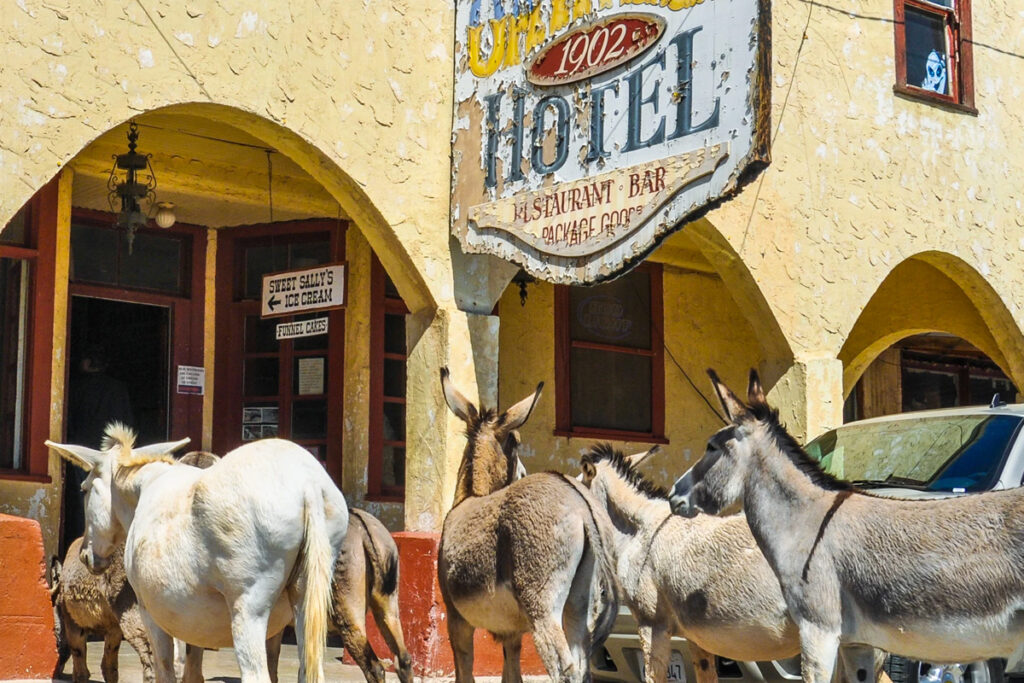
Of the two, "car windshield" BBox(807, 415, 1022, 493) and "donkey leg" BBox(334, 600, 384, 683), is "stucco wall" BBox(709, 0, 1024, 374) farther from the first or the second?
"donkey leg" BBox(334, 600, 384, 683)

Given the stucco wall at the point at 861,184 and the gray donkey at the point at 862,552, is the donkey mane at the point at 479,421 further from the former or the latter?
the stucco wall at the point at 861,184

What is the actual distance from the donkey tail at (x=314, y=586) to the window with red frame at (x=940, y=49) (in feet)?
31.6

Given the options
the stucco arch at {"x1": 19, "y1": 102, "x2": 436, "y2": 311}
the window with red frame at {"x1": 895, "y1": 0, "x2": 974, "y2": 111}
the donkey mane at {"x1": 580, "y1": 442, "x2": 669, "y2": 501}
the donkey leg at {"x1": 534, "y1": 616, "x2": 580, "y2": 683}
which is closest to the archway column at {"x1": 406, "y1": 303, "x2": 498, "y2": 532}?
the stucco arch at {"x1": 19, "y1": 102, "x2": 436, "y2": 311}

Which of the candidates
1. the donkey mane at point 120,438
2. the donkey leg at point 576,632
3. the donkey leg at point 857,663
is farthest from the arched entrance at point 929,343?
the donkey mane at point 120,438

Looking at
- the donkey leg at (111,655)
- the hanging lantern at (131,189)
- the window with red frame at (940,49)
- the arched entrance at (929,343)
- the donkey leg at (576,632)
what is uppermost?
the window with red frame at (940,49)

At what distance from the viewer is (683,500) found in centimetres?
701

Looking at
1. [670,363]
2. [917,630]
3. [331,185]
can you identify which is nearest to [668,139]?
[331,185]

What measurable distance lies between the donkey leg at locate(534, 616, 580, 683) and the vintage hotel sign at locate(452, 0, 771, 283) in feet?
10.1

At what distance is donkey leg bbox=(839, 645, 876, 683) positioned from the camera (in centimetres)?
675

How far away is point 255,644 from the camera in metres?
6.13

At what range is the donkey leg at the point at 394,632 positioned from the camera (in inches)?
326

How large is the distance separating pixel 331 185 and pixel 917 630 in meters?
5.82

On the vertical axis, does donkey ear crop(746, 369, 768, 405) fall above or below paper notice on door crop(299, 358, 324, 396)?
below

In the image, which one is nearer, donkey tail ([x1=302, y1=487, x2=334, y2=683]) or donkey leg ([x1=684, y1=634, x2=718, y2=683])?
donkey tail ([x1=302, y1=487, x2=334, y2=683])
